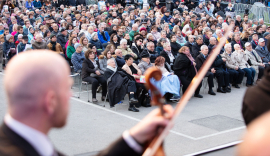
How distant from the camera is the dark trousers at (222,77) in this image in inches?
390

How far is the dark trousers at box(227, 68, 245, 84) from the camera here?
34.0ft

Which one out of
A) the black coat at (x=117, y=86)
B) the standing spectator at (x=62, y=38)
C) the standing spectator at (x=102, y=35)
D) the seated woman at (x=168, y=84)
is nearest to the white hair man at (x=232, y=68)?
the seated woman at (x=168, y=84)

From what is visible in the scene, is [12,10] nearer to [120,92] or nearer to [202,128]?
[120,92]

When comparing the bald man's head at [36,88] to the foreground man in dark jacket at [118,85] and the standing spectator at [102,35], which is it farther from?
the standing spectator at [102,35]

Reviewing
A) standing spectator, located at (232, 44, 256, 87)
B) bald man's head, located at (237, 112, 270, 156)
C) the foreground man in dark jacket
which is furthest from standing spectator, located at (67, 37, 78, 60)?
bald man's head, located at (237, 112, 270, 156)

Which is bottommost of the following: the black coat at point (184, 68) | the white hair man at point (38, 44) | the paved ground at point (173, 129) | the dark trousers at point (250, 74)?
the paved ground at point (173, 129)

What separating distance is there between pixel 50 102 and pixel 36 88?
71 millimetres

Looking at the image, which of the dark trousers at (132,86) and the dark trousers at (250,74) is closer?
the dark trousers at (132,86)

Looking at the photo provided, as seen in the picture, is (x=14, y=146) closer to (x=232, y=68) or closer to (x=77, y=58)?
(x=77, y=58)

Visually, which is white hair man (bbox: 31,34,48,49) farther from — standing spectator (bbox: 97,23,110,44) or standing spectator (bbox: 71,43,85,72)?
standing spectator (bbox: 97,23,110,44)

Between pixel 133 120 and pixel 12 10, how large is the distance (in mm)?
13762

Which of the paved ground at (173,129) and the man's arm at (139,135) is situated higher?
the man's arm at (139,135)

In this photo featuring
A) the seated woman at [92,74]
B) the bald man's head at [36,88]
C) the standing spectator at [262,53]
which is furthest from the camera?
the standing spectator at [262,53]

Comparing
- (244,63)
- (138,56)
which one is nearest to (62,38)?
(138,56)
